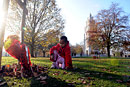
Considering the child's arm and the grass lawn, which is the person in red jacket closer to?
the child's arm

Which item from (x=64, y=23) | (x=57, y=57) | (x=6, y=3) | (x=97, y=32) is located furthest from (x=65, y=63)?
(x=97, y=32)

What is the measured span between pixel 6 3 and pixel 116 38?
2811 cm

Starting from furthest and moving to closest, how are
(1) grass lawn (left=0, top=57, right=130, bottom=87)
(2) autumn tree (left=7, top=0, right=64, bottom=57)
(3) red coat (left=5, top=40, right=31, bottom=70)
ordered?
(2) autumn tree (left=7, top=0, right=64, bottom=57) < (3) red coat (left=5, top=40, right=31, bottom=70) < (1) grass lawn (left=0, top=57, right=130, bottom=87)

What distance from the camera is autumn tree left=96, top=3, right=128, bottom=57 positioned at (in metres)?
28.2

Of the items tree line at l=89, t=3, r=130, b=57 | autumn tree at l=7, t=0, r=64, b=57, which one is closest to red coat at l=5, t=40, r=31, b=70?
autumn tree at l=7, t=0, r=64, b=57

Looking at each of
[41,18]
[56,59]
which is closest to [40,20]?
[41,18]

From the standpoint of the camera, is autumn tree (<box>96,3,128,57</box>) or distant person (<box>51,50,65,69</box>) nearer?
distant person (<box>51,50,65,69</box>)

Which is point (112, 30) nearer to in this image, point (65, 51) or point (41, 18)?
point (41, 18)

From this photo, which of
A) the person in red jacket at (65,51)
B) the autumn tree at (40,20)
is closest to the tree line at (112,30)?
the autumn tree at (40,20)

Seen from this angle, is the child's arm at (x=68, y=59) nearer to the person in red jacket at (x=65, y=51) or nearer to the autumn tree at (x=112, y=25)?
the person in red jacket at (x=65, y=51)

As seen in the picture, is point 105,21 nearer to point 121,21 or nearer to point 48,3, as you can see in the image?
point 121,21

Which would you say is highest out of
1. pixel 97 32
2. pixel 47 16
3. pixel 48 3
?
pixel 48 3

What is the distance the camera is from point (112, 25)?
28.3 m

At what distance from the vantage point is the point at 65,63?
19.6ft
